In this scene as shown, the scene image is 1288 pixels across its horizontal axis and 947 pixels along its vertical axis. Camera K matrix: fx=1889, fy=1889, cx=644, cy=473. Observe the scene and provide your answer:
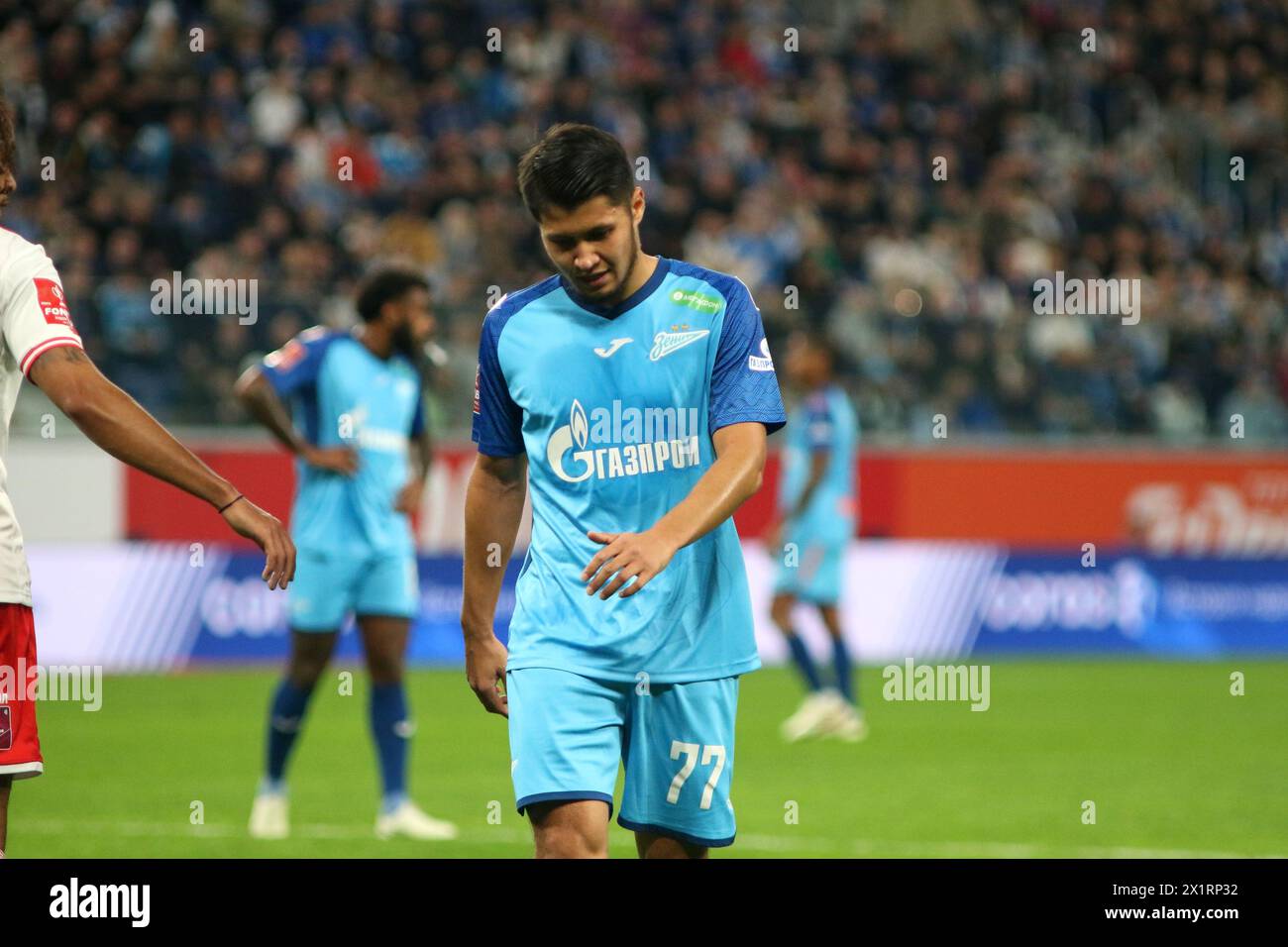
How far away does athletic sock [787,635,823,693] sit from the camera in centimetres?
1262

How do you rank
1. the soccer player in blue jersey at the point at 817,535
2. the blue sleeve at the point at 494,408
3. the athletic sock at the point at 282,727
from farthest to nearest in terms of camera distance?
the soccer player in blue jersey at the point at 817,535 < the athletic sock at the point at 282,727 < the blue sleeve at the point at 494,408

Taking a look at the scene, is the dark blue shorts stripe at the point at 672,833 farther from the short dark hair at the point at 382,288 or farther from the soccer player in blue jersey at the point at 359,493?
the short dark hair at the point at 382,288

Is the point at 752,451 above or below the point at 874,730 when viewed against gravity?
above

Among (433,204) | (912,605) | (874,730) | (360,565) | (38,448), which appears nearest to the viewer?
(360,565)

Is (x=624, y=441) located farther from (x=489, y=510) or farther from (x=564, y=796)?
(x=564, y=796)

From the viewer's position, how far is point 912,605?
1711 centimetres

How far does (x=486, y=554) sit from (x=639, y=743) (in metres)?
0.64

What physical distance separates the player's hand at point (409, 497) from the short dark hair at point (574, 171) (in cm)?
482

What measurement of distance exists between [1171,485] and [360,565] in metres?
12.1

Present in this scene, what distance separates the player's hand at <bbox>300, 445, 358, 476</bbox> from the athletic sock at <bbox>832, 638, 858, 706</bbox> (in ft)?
14.5

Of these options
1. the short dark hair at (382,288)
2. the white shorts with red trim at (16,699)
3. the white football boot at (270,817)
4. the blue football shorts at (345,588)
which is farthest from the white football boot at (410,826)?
the white shorts with red trim at (16,699)

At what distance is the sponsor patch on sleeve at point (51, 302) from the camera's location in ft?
13.7

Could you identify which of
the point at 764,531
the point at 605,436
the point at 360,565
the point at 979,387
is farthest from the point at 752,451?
the point at 979,387

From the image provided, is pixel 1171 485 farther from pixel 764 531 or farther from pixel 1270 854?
pixel 1270 854
